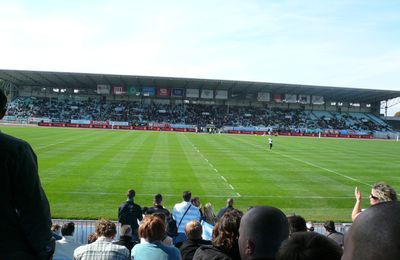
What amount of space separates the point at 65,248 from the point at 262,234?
5941 mm

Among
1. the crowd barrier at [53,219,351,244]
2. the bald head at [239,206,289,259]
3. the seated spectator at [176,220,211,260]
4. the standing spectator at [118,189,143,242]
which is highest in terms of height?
the bald head at [239,206,289,259]

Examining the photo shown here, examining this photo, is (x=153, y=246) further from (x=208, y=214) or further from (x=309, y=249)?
(x=208, y=214)

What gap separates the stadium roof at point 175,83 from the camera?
80750 mm

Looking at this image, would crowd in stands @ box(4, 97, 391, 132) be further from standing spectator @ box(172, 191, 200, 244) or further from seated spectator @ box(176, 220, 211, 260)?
seated spectator @ box(176, 220, 211, 260)

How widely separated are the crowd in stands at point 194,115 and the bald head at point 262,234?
84991 mm

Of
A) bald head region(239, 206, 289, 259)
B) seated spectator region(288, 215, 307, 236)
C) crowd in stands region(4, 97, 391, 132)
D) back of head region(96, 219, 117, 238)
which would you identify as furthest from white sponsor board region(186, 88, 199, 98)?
bald head region(239, 206, 289, 259)

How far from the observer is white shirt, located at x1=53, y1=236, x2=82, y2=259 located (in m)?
7.24

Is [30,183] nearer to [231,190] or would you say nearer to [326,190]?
[231,190]

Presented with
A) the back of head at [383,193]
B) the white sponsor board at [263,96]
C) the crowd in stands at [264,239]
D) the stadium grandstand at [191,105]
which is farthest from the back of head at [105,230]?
the white sponsor board at [263,96]

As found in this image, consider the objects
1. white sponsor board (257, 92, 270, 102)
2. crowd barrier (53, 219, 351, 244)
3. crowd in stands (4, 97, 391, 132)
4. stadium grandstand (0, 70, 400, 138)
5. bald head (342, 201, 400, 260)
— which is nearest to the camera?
bald head (342, 201, 400, 260)

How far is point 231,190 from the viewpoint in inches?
810

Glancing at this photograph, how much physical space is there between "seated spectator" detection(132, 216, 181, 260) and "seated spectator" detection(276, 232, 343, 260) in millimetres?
3346

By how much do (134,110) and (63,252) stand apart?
88.4m

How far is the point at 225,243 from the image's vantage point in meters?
3.69
